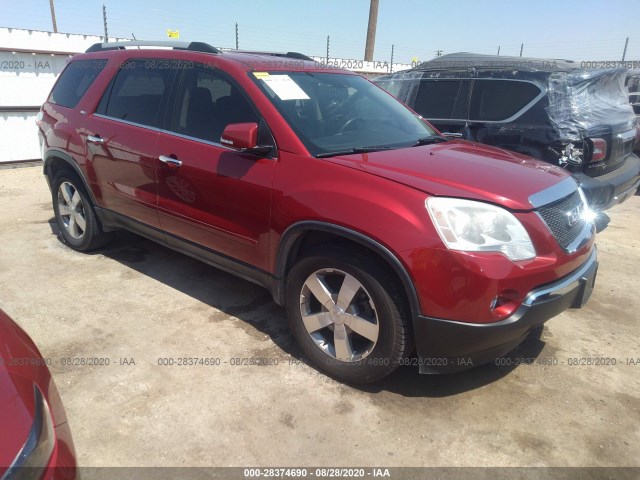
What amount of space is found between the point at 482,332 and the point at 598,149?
3.07 metres

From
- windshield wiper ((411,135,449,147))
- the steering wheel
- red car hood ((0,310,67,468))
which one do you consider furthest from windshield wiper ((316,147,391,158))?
red car hood ((0,310,67,468))

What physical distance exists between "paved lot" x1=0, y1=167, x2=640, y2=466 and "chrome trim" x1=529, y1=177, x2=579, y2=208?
1106 millimetres

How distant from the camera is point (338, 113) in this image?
11.2ft

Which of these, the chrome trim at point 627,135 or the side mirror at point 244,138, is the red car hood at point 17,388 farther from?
the chrome trim at point 627,135

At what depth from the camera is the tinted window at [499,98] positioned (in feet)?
16.9

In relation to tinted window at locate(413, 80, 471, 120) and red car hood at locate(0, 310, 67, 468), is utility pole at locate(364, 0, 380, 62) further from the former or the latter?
red car hood at locate(0, 310, 67, 468)

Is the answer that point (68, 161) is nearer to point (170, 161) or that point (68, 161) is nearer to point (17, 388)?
point (170, 161)

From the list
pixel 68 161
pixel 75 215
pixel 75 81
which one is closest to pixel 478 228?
pixel 68 161

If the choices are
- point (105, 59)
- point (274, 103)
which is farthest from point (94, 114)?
point (274, 103)

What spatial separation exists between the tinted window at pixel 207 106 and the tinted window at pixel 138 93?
0.77 feet

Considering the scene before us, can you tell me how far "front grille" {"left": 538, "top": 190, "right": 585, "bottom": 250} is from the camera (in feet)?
8.65

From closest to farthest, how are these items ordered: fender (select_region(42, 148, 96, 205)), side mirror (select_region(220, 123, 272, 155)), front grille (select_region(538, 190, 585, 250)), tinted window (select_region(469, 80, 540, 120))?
1. front grille (select_region(538, 190, 585, 250))
2. side mirror (select_region(220, 123, 272, 155))
3. fender (select_region(42, 148, 96, 205))
4. tinted window (select_region(469, 80, 540, 120))

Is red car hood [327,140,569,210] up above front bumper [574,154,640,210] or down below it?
above

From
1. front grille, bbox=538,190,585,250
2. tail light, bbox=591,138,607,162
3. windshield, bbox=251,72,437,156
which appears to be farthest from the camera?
tail light, bbox=591,138,607,162
